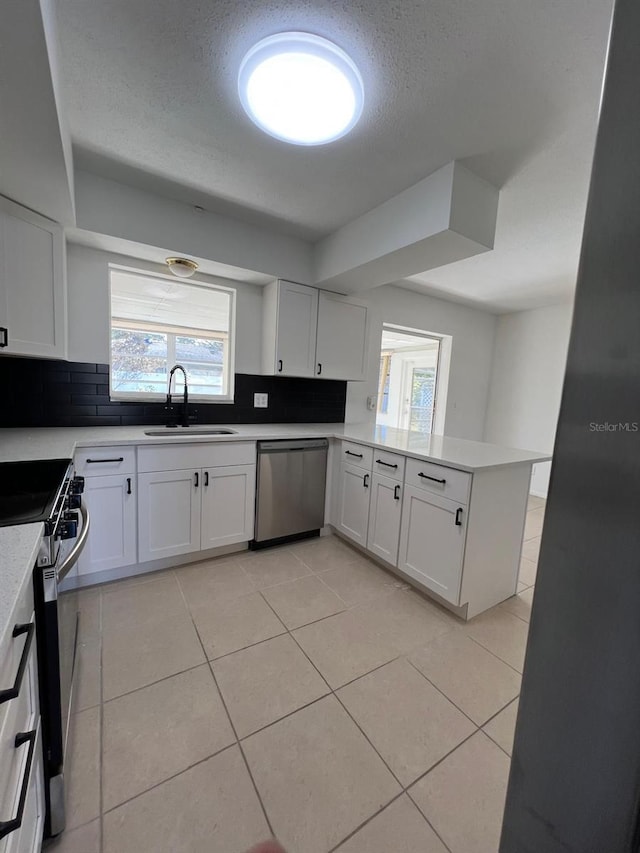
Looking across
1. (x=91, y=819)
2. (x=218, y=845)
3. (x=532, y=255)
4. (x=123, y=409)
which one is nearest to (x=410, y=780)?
(x=218, y=845)

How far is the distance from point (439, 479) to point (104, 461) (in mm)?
1922

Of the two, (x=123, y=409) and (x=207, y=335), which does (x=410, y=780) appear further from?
(x=207, y=335)

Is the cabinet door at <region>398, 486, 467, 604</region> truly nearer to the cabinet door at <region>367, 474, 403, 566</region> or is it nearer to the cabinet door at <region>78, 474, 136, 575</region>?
the cabinet door at <region>367, 474, 403, 566</region>

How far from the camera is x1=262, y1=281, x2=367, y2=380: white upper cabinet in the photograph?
9.37 feet

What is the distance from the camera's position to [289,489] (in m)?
2.72

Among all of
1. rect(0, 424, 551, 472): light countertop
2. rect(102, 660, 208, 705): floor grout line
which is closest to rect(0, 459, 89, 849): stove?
rect(102, 660, 208, 705): floor grout line

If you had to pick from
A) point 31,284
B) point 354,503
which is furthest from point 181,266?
point 354,503

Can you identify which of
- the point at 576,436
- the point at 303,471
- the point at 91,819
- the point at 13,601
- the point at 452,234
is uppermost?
the point at 452,234

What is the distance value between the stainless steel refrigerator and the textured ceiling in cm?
122

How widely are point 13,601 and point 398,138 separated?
7.15ft

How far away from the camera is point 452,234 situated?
191 centimetres

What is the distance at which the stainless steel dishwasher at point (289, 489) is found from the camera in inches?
103

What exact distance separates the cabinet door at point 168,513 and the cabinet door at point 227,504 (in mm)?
61

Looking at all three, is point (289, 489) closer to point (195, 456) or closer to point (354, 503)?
point (354, 503)
